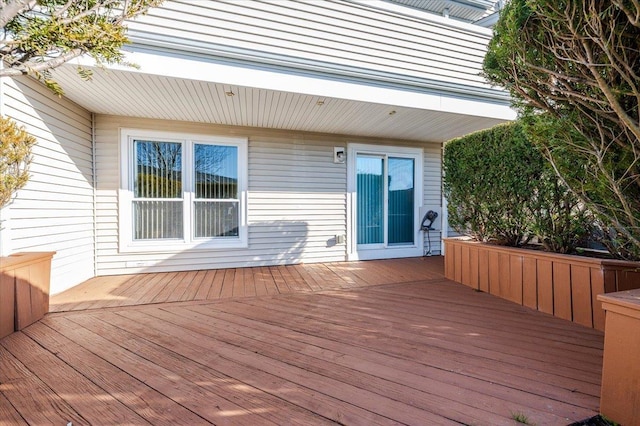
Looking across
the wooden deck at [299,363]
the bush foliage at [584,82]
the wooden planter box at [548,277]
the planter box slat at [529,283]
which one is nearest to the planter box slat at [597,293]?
the wooden planter box at [548,277]

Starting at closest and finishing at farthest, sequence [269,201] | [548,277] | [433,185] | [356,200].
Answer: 1. [548,277]
2. [269,201]
3. [356,200]
4. [433,185]

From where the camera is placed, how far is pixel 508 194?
3.61m

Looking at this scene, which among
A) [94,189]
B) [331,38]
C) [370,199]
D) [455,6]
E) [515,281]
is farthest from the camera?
[455,6]

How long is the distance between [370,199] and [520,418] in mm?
4665

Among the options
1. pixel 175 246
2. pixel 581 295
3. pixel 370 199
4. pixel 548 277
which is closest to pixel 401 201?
pixel 370 199

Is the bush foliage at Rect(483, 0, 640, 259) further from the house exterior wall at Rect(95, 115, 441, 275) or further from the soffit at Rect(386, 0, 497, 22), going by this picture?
the soffit at Rect(386, 0, 497, 22)

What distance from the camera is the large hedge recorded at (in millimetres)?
3127

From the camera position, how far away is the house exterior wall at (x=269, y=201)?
4.48 meters

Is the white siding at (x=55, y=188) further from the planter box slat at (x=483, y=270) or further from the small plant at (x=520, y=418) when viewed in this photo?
the planter box slat at (x=483, y=270)

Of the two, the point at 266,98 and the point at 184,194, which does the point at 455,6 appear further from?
the point at 184,194

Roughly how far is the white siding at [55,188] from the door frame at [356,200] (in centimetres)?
430

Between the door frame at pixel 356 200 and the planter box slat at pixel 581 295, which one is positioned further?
the door frame at pixel 356 200

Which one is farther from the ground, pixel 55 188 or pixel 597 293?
pixel 55 188

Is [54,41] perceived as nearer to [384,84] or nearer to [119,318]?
[119,318]
